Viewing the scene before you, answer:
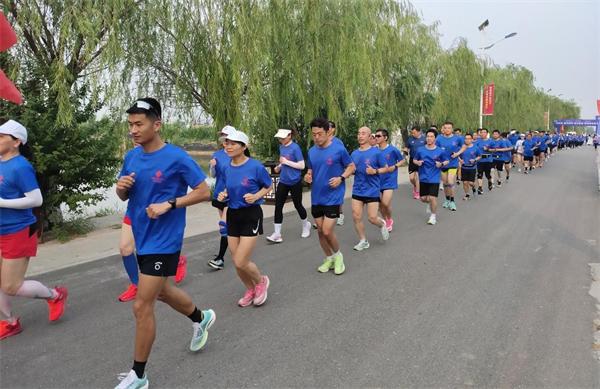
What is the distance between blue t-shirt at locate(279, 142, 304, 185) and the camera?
23.1 ft

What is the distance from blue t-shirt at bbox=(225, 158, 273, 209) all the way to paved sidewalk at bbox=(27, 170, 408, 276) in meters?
2.91

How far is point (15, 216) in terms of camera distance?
362 centimetres

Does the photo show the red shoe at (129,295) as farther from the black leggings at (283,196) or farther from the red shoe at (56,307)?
the black leggings at (283,196)

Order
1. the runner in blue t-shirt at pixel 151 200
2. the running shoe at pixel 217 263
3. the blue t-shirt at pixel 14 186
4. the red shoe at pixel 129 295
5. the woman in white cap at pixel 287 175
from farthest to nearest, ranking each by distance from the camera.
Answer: the woman in white cap at pixel 287 175 < the running shoe at pixel 217 263 < the red shoe at pixel 129 295 < the blue t-shirt at pixel 14 186 < the runner in blue t-shirt at pixel 151 200

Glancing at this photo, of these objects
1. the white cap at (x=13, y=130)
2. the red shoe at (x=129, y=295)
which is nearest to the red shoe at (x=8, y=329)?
the red shoe at (x=129, y=295)

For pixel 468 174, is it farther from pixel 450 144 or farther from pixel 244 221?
pixel 244 221

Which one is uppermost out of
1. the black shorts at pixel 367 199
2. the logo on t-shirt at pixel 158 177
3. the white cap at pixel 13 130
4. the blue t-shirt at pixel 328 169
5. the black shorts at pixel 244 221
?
the white cap at pixel 13 130

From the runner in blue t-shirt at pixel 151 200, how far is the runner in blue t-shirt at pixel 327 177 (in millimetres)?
2493

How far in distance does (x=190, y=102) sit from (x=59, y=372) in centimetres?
792

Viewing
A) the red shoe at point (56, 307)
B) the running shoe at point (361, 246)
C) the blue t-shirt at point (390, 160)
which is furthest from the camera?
the blue t-shirt at point (390, 160)

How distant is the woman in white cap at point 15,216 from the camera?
3.51m

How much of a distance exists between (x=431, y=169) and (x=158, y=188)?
661 cm

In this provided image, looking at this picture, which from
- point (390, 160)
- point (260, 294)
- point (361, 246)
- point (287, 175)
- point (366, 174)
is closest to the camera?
point (260, 294)

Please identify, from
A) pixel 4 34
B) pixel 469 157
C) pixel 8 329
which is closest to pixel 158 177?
pixel 8 329
